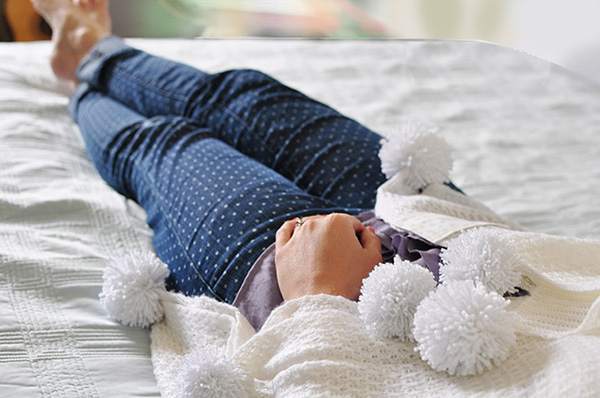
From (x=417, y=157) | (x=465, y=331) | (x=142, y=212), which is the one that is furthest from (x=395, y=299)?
(x=142, y=212)

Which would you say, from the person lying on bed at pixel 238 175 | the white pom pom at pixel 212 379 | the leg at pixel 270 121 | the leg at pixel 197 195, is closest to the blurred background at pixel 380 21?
the person lying on bed at pixel 238 175

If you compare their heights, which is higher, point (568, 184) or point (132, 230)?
point (568, 184)

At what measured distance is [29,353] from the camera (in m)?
0.71

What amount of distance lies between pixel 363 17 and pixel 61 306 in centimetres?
225

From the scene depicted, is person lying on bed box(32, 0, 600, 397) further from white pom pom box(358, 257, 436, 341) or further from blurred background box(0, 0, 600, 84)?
blurred background box(0, 0, 600, 84)

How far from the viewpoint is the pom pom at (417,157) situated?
0.87 meters

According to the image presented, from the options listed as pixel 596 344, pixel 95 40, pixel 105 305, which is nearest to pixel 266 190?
pixel 105 305

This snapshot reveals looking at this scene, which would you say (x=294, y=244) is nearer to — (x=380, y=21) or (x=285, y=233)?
(x=285, y=233)

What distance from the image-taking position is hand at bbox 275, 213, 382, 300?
69 cm

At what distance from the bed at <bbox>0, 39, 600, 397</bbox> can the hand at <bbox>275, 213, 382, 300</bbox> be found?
0.19 m

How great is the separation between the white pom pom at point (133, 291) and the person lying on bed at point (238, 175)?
7cm

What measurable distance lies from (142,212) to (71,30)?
2.13ft

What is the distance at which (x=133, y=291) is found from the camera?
2.53ft

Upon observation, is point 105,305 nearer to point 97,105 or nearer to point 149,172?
point 149,172
